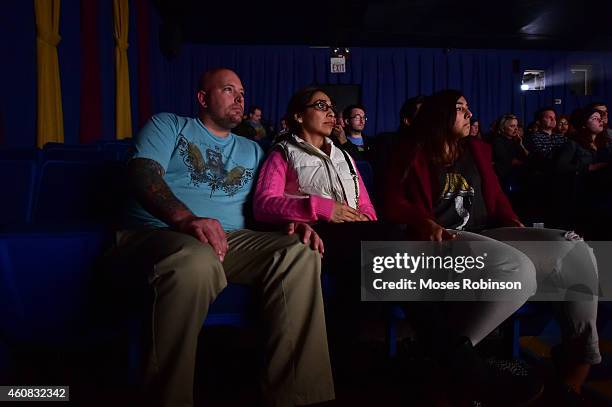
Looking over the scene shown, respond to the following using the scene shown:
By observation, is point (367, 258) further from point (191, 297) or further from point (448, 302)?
point (191, 297)

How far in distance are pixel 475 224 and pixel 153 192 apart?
124cm

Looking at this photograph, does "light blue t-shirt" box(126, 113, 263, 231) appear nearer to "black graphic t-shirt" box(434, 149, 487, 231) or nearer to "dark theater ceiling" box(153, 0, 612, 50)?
"black graphic t-shirt" box(434, 149, 487, 231)

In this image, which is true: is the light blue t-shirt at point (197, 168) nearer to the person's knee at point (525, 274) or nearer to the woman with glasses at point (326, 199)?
the woman with glasses at point (326, 199)

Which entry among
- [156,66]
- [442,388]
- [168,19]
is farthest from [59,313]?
[168,19]

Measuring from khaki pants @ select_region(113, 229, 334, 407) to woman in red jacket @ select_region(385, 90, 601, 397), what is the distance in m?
0.37

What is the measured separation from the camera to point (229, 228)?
1.75 m

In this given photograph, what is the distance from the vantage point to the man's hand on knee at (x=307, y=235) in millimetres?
1518

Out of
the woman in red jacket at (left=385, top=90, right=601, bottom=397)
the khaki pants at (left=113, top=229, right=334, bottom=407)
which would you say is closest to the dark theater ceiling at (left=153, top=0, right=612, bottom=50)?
the woman in red jacket at (left=385, top=90, right=601, bottom=397)

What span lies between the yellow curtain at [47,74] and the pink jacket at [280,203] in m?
2.90

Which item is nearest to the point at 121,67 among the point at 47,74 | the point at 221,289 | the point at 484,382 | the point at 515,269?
the point at 47,74

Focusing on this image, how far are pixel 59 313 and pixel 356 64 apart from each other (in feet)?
33.1

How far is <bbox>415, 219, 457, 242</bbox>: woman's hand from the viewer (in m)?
1.66

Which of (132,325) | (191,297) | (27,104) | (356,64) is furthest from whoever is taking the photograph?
(356,64)

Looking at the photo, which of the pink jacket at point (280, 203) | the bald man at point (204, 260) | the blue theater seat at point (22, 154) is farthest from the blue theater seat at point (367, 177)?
the blue theater seat at point (22, 154)
